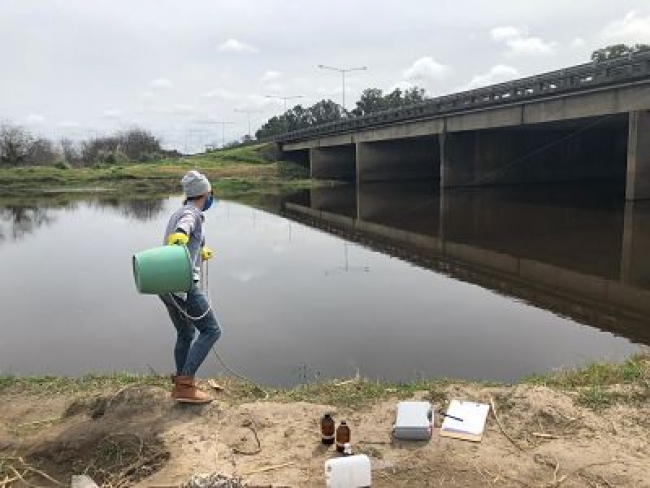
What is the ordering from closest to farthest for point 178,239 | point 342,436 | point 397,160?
1. point 342,436
2. point 178,239
3. point 397,160

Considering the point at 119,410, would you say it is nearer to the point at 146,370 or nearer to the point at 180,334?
the point at 180,334

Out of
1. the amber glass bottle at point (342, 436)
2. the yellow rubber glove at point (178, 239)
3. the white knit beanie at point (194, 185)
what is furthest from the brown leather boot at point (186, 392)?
the white knit beanie at point (194, 185)

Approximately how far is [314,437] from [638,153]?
23932 millimetres

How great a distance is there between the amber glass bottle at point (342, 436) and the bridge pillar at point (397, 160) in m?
47.9

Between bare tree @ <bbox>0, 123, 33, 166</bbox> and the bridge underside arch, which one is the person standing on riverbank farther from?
bare tree @ <bbox>0, 123, 33, 166</bbox>

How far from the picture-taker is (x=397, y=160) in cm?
5391

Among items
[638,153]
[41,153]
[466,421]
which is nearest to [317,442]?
[466,421]

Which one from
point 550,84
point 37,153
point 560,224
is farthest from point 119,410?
point 37,153

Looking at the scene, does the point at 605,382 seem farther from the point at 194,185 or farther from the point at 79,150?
the point at 79,150

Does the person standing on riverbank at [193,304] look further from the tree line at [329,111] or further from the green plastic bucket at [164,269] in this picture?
the tree line at [329,111]

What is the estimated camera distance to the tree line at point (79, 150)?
80.4 metres

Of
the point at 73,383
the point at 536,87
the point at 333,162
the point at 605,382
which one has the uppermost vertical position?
the point at 536,87

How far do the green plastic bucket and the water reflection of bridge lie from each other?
697 centimetres

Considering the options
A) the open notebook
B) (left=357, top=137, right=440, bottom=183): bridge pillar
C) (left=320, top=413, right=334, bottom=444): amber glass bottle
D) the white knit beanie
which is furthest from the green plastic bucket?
(left=357, top=137, right=440, bottom=183): bridge pillar
